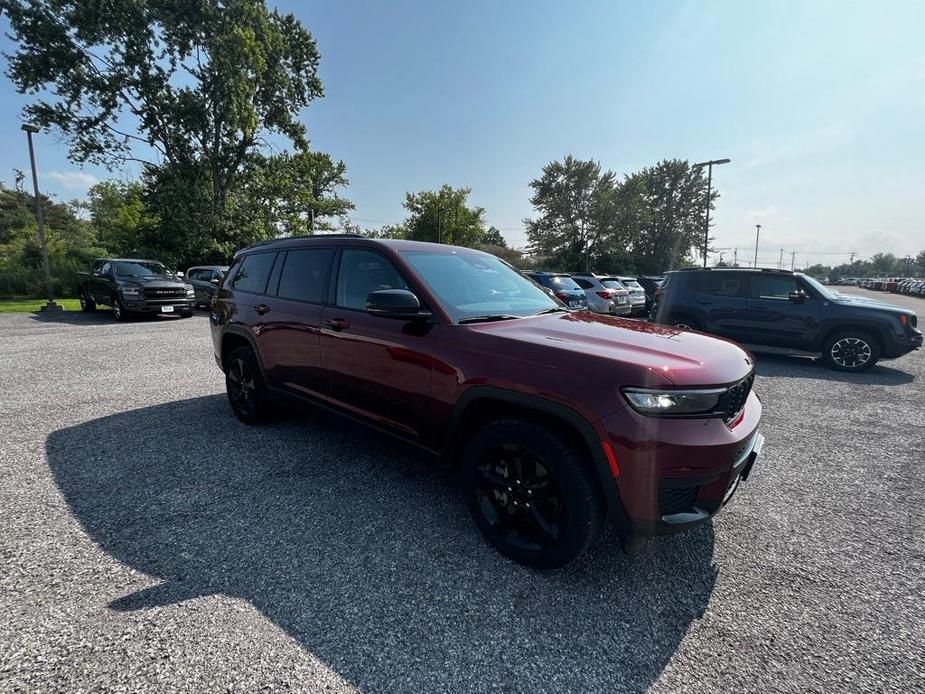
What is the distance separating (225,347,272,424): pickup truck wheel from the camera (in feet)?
13.7

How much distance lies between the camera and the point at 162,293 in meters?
12.6

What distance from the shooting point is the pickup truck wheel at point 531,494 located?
2102 mm

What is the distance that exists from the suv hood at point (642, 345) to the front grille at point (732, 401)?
0.06 meters

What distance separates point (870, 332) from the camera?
23.1 ft

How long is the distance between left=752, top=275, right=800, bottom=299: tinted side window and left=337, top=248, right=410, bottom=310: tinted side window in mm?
7486

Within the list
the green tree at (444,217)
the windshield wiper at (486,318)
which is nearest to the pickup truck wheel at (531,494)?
the windshield wiper at (486,318)

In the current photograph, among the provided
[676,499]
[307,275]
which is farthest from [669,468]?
[307,275]

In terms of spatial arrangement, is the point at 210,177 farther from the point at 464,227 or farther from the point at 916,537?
the point at 464,227

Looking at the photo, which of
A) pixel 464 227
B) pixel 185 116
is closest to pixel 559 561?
pixel 185 116

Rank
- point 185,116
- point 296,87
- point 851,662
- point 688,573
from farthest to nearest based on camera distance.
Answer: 1. point 296,87
2. point 185,116
3. point 688,573
4. point 851,662

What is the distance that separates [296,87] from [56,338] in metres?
19.4

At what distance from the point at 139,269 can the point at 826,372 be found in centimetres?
1732

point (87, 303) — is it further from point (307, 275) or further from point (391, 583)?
point (391, 583)

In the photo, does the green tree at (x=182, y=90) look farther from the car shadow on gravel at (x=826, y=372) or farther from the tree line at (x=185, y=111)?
the car shadow on gravel at (x=826, y=372)
